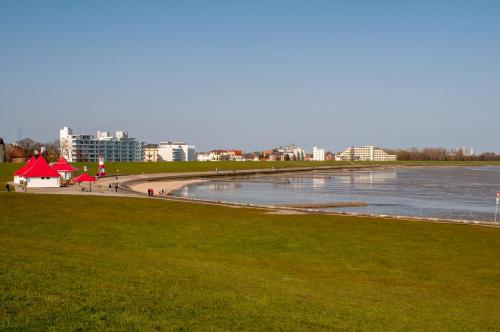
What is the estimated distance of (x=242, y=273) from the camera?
21344 millimetres

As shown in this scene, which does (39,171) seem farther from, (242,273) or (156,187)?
(242,273)

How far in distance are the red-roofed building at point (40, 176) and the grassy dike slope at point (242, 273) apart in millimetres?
37189

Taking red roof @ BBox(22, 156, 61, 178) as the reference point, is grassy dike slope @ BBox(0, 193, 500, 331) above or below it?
below

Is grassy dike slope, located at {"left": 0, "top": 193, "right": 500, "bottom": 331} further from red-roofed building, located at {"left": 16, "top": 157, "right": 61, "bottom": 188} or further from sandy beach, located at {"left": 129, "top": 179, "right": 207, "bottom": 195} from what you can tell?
sandy beach, located at {"left": 129, "top": 179, "right": 207, "bottom": 195}

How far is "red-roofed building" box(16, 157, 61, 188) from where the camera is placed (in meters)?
79.2

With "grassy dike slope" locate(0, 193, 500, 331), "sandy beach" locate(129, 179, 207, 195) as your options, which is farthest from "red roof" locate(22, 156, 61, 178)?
"grassy dike slope" locate(0, 193, 500, 331)

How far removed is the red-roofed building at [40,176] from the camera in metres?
79.2

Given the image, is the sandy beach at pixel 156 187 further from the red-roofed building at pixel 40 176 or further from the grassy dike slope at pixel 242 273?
the grassy dike slope at pixel 242 273

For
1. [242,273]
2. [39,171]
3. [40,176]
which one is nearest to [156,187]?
[40,176]

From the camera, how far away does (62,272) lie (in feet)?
54.4

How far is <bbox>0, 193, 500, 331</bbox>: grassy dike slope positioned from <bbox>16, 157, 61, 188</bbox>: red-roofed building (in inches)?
1464

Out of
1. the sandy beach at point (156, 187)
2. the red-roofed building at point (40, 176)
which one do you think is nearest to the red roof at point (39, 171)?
the red-roofed building at point (40, 176)

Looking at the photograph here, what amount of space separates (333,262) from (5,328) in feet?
62.5

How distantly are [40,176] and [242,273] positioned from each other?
67301 mm
